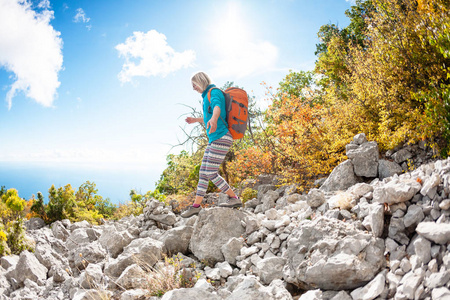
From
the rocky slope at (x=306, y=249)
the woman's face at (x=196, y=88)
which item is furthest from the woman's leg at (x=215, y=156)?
the woman's face at (x=196, y=88)

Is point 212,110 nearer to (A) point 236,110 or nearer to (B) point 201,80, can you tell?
(A) point 236,110

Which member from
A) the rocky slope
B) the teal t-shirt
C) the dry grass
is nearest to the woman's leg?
the teal t-shirt

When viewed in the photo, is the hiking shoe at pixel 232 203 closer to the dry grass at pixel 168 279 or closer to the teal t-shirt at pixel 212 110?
the teal t-shirt at pixel 212 110

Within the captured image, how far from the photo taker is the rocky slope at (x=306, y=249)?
268 centimetres

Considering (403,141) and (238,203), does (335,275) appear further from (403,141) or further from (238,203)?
(403,141)

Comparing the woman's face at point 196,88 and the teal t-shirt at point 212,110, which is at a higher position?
the woman's face at point 196,88

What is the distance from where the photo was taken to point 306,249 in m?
3.38

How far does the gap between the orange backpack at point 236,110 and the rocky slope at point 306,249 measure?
1.48m

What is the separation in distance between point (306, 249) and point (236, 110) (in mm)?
2564

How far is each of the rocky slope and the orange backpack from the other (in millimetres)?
1483

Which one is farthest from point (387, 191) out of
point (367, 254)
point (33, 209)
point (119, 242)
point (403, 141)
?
point (33, 209)

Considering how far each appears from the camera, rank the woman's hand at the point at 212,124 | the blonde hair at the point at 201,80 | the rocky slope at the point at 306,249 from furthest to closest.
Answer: the blonde hair at the point at 201,80, the woman's hand at the point at 212,124, the rocky slope at the point at 306,249

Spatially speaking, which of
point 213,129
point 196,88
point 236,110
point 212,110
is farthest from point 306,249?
point 196,88

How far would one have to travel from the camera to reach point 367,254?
9.57ft
